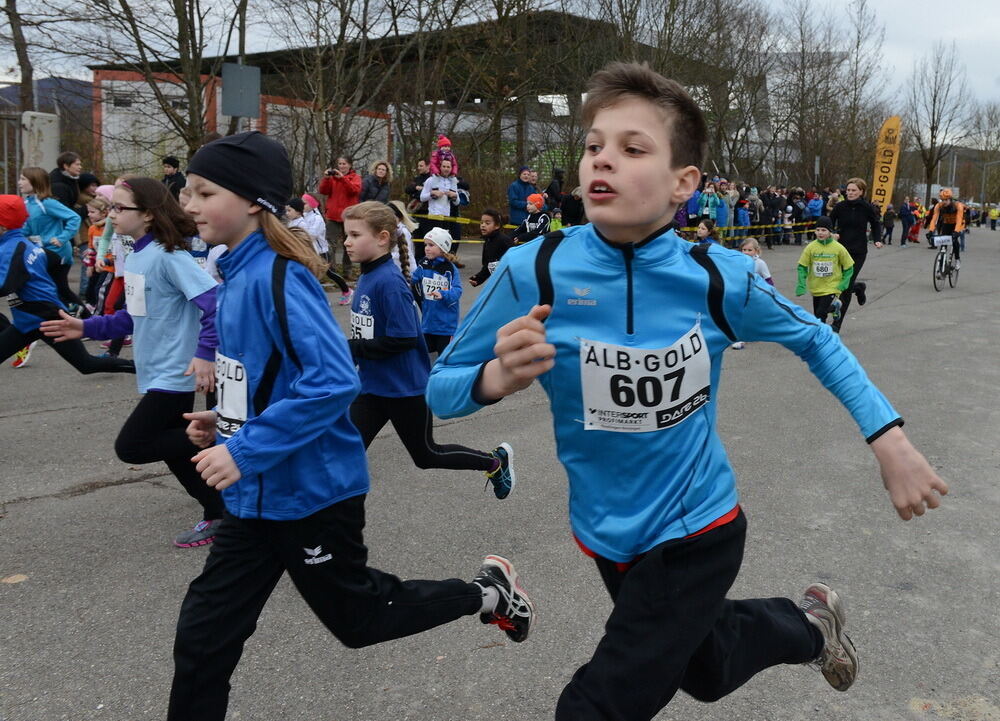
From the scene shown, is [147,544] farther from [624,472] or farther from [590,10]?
[590,10]

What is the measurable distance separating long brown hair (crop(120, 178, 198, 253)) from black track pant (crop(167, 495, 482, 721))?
2.10m

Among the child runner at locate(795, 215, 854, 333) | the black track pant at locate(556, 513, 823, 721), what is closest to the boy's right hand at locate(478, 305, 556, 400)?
the black track pant at locate(556, 513, 823, 721)

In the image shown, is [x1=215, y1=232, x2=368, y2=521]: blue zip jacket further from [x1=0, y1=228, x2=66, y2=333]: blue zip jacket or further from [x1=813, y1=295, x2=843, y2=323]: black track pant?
[x1=813, y1=295, x2=843, y2=323]: black track pant

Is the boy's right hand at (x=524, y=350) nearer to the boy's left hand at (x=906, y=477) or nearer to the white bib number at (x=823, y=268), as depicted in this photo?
the boy's left hand at (x=906, y=477)

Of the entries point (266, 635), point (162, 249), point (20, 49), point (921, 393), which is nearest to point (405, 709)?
point (266, 635)

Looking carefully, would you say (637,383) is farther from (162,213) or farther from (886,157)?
(886,157)

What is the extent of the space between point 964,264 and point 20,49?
77.5 ft

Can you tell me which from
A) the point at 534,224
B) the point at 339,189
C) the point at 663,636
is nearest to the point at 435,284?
the point at 663,636

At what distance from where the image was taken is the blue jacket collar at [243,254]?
2.80 meters

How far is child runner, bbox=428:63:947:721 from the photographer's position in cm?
225

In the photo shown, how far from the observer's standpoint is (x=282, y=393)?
8.96 feet

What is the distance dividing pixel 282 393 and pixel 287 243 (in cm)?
44

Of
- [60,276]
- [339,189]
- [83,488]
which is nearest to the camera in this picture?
[83,488]

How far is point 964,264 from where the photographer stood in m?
26.8
